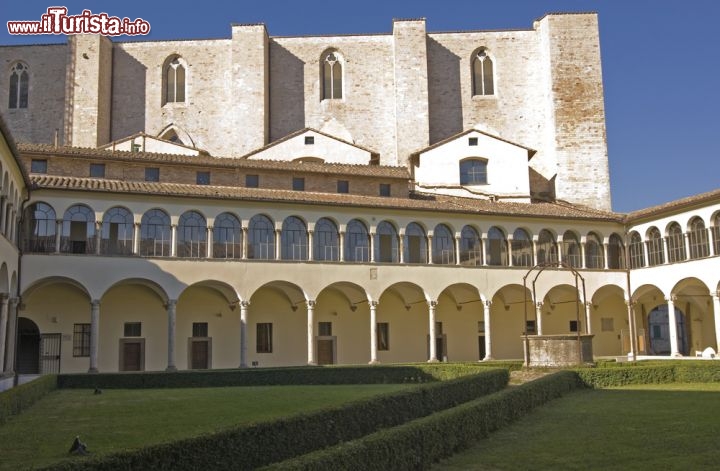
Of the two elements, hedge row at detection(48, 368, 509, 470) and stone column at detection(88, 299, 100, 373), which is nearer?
hedge row at detection(48, 368, 509, 470)

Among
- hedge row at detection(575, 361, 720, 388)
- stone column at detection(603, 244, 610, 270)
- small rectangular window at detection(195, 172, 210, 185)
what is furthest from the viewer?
stone column at detection(603, 244, 610, 270)

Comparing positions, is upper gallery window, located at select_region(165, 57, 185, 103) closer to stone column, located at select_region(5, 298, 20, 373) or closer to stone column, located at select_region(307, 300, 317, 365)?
stone column, located at select_region(307, 300, 317, 365)

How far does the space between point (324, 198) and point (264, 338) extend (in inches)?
263

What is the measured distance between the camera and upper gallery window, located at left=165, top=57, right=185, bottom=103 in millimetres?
46531

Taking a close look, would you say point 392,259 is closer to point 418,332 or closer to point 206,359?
point 418,332

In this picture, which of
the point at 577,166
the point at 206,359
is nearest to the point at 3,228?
the point at 206,359

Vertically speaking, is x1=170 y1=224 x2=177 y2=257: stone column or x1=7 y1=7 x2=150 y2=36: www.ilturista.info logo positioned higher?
x1=7 y1=7 x2=150 y2=36: www.ilturista.info logo

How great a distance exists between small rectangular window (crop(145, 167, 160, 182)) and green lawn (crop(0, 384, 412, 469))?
1111cm

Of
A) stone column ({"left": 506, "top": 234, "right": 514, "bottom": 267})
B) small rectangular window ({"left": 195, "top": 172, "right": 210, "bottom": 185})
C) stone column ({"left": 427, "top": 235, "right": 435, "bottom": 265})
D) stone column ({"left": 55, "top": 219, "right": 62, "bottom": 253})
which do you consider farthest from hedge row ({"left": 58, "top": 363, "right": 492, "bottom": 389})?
stone column ({"left": 506, "top": 234, "right": 514, "bottom": 267})

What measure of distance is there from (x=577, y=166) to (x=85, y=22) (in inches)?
1191

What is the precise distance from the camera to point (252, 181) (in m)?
33.1

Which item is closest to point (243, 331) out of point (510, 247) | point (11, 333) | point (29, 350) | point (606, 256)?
point (11, 333)

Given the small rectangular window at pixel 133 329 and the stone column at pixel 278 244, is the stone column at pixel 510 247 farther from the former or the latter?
the small rectangular window at pixel 133 329

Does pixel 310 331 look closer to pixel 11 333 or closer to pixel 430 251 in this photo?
pixel 430 251
